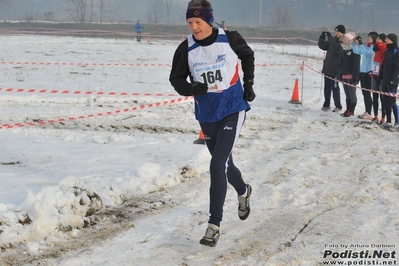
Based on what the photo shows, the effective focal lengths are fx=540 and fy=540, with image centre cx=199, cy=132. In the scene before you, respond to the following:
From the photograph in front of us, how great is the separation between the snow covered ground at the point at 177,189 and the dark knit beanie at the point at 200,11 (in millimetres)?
2041

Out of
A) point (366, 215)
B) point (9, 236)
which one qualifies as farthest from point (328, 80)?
point (9, 236)

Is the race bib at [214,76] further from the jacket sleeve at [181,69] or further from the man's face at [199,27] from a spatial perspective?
the man's face at [199,27]

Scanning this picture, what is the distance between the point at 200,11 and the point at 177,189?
259cm

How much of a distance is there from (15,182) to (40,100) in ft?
24.5

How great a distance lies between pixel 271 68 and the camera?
25797 mm

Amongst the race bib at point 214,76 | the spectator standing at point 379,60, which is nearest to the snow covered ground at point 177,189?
the spectator standing at point 379,60

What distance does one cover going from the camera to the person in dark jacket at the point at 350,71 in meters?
12.7

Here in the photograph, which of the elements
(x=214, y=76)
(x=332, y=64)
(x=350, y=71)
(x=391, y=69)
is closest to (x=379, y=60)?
(x=391, y=69)

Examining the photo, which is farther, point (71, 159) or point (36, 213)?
point (71, 159)

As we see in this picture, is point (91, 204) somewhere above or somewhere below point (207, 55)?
below

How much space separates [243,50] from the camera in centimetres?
510

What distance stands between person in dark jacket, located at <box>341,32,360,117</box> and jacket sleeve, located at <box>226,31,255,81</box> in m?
8.06

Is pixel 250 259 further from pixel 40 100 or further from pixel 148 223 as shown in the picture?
pixel 40 100

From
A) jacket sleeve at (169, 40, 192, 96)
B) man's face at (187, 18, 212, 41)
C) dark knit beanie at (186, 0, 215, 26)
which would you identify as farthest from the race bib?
dark knit beanie at (186, 0, 215, 26)
